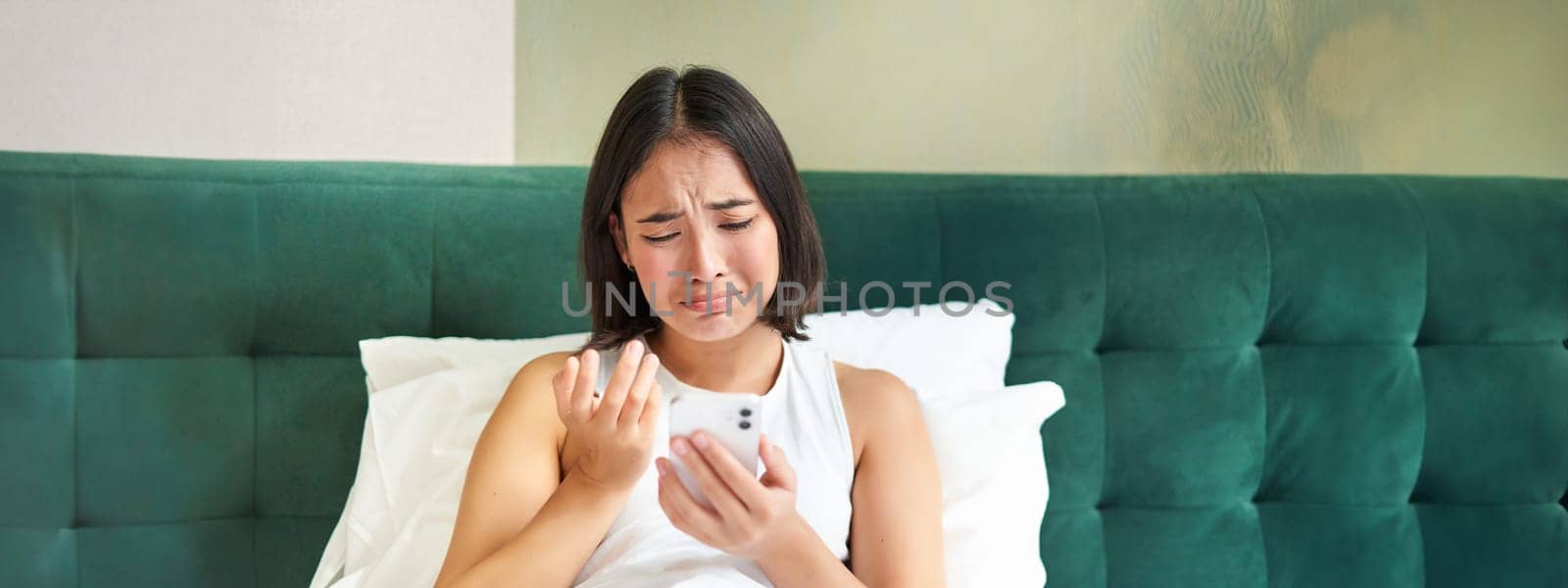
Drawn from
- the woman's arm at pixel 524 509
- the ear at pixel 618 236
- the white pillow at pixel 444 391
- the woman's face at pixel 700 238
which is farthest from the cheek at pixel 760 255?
the white pillow at pixel 444 391

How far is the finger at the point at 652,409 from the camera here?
1.02 m

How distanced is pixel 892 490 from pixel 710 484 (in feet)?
0.99

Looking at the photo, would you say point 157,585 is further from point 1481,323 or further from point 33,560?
point 1481,323

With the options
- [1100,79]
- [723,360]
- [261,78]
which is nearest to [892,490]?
[723,360]

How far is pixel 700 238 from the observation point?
1.16 metres

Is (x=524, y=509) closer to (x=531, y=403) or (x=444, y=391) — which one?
(x=531, y=403)

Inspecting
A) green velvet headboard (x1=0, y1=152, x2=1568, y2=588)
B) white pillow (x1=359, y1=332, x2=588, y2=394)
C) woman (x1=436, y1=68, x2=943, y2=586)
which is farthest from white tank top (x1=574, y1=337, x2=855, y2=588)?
green velvet headboard (x1=0, y1=152, x2=1568, y2=588)

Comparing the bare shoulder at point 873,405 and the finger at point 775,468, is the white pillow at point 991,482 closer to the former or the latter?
the bare shoulder at point 873,405

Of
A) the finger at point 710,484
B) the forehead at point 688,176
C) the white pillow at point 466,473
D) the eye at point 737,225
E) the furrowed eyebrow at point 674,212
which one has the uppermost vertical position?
the forehead at point 688,176

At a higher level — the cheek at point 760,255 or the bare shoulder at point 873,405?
the cheek at point 760,255

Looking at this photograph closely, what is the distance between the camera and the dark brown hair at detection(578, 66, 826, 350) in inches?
47.0

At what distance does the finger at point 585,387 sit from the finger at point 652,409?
4cm

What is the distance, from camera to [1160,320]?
5.49 feet

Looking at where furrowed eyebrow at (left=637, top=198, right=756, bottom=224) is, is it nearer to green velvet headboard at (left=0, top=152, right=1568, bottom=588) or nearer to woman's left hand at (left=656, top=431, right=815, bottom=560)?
woman's left hand at (left=656, top=431, right=815, bottom=560)
